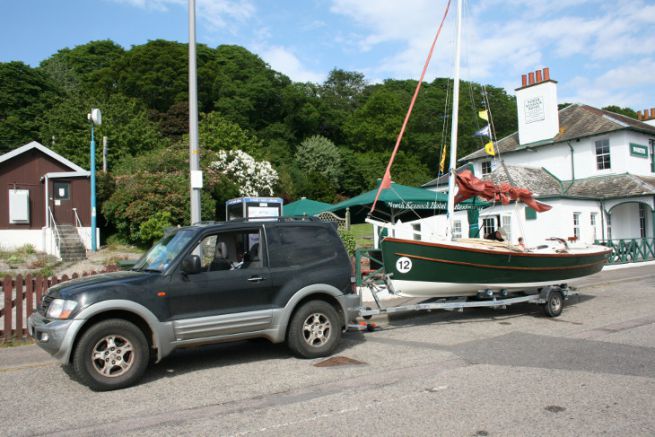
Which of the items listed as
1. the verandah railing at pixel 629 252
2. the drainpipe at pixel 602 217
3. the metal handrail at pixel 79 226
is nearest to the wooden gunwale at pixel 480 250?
the verandah railing at pixel 629 252

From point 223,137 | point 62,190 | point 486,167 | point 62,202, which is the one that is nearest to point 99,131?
point 223,137

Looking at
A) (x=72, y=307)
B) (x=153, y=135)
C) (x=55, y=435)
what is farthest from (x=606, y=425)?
(x=153, y=135)

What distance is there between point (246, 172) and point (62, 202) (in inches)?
673

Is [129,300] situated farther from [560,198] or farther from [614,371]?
[560,198]

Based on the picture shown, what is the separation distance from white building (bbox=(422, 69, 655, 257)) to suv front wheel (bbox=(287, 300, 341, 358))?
632 inches

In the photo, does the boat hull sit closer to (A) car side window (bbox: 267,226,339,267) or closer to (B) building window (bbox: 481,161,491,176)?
(A) car side window (bbox: 267,226,339,267)

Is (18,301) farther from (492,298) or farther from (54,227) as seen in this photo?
(54,227)

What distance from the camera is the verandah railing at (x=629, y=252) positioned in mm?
23981

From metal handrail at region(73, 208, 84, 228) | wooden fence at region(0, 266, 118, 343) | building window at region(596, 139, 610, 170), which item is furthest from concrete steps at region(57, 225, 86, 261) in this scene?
building window at region(596, 139, 610, 170)

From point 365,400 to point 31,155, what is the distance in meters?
25.1

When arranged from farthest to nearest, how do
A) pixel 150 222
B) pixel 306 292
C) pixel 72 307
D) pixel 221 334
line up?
pixel 150 222
pixel 306 292
pixel 221 334
pixel 72 307

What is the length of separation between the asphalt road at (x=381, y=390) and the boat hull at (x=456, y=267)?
93cm

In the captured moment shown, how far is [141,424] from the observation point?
4.87m

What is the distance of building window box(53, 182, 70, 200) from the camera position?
24969 millimetres
